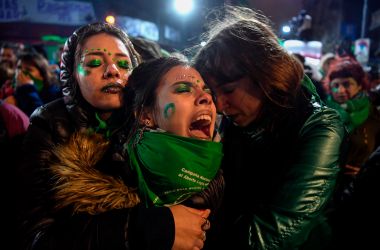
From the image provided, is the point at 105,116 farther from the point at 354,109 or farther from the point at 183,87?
the point at 354,109

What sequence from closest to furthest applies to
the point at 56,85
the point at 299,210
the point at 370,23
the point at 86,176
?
the point at 299,210
the point at 86,176
the point at 56,85
the point at 370,23

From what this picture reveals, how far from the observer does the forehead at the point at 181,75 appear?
1735 mm

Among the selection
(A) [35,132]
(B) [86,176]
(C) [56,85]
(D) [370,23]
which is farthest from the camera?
(D) [370,23]

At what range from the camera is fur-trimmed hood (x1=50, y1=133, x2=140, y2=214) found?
1483 millimetres

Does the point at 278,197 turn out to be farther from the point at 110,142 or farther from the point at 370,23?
the point at 370,23

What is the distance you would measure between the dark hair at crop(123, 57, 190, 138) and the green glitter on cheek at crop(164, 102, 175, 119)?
10cm

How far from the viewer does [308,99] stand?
1.76 meters

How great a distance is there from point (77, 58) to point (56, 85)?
3.24 metres

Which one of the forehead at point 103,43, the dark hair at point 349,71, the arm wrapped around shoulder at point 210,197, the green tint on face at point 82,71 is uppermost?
the forehead at point 103,43

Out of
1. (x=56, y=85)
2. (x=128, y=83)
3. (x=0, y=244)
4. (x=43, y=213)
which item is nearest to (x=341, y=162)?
(x=128, y=83)

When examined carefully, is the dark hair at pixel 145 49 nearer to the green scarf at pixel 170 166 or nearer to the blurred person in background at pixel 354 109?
the green scarf at pixel 170 166

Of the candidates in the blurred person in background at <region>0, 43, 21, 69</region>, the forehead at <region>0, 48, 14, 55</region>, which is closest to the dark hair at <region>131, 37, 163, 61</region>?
the blurred person in background at <region>0, 43, 21, 69</region>

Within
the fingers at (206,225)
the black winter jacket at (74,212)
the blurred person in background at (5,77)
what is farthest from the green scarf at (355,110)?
the blurred person in background at (5,77)

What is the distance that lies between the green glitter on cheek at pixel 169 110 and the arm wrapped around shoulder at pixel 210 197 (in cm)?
41
